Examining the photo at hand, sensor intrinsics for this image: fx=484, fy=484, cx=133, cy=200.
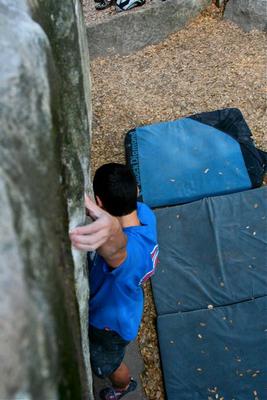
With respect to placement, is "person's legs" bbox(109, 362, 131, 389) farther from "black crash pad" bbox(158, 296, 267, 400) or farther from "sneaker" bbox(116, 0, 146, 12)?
"sneaker" bbox(116, 0, 146, 12)

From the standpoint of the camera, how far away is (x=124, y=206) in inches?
76.1

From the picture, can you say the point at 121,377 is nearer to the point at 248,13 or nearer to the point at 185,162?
the point at 185,162

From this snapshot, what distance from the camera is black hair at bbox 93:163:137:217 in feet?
6.35

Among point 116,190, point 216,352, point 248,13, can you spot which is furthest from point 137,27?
point 116,190

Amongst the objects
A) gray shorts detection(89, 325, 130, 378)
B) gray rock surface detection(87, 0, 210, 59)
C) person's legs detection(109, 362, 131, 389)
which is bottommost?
person's legs detection(109, 362, 131, 389)

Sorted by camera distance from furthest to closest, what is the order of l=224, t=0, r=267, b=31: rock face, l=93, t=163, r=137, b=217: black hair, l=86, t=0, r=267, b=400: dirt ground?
l=224, t=0, r=267, b=31: rock face, l=86, t=0, r=267, b=400: dirt ground, l=93, t=163, r=137, b=217: black hair

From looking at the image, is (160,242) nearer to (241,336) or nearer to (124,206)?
(241,336)

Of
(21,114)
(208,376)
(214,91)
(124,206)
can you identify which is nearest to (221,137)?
(214,91)

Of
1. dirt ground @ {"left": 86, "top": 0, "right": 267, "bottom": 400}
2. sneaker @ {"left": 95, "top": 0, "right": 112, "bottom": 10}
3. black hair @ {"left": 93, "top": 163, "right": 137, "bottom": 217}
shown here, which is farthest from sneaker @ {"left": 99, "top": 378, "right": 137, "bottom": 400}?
sneaker @ {"left": 95, "top": 0, "right": 112, "bottom": 10}

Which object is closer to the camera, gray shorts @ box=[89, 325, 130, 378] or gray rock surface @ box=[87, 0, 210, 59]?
gray shorts @ box=[89, 325, 130, 378]

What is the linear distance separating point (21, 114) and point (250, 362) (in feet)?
7.84

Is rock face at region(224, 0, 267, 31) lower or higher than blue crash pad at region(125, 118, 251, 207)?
higher

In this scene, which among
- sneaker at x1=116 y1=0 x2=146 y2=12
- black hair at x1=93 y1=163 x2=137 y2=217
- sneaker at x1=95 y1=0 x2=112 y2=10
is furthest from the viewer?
sneaker at x1=95 y1=0 x2=112 y2=10

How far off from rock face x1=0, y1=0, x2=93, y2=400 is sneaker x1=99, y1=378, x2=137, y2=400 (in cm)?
178
